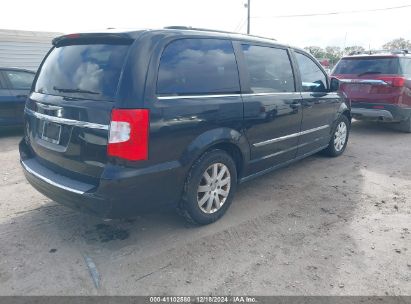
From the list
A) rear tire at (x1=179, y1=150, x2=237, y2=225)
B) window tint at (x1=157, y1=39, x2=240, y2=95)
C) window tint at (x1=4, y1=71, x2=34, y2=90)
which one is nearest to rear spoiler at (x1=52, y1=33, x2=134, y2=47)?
window tint at (x1=157, y1=39, x2=240, y2=95)

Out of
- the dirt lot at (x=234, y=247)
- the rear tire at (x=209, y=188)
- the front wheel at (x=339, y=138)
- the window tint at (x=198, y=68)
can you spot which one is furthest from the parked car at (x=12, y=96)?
the front wheel at (x=339, y=138)

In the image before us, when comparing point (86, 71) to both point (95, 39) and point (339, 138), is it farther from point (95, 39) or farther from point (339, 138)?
point (339, 138)

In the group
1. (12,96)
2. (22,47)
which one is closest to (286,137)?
(12,96)

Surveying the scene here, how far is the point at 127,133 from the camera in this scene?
8.56 feet

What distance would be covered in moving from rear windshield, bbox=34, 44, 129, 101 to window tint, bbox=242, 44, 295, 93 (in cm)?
153

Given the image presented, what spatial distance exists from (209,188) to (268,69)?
1.64 metres

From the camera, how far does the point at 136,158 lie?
105 inches

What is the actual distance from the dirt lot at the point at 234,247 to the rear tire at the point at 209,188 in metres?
0.15

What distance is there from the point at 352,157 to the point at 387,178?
3.56 feet

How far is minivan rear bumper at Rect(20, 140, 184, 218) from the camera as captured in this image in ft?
8.67

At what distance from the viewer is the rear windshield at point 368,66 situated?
7.30m

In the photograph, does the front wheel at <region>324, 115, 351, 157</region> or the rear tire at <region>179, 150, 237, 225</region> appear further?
the front wheel at <region>324, 115, 351, 157</region>

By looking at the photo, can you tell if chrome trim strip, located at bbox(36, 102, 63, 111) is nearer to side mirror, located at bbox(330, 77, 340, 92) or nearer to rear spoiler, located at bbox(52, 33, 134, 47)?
rear spoiler, located at bbox(52, 33, 134, 47)

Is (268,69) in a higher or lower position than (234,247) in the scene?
higher
